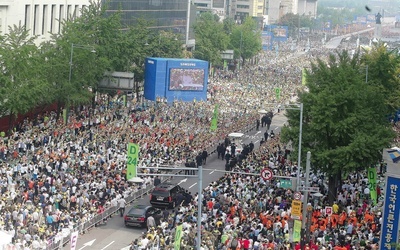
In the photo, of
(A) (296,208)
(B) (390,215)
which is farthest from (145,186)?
(B) (390,215)

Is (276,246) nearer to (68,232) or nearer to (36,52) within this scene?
(68,232)

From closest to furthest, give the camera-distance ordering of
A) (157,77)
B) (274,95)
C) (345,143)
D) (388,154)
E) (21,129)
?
(388,154)
(345,143)
(21,129)
(157,77)
(274,95)

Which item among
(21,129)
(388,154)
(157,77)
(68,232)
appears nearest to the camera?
A: (388,154)

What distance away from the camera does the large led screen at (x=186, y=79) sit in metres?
86.1

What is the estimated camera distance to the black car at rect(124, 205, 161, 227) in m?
45.6

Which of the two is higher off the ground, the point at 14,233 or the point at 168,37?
the point at 168,37

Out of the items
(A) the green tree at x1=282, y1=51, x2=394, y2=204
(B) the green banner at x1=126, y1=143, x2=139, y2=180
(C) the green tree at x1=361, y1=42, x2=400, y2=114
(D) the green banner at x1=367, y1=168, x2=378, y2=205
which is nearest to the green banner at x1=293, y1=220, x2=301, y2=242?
(B) the green banner at x1=126, y1=143, x2=139, y2=180

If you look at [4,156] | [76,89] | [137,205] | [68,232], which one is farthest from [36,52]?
[68,232]

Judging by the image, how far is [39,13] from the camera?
80.8 m

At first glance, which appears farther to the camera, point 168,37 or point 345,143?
point 168,37

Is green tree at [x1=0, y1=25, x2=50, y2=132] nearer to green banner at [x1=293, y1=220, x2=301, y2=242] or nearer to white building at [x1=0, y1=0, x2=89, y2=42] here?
white building at [x1=0, y1=0, x2=89, y2=42]

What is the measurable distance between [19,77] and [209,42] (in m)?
66.1

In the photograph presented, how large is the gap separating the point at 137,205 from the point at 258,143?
26198 mm

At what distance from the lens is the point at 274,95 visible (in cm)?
10162
